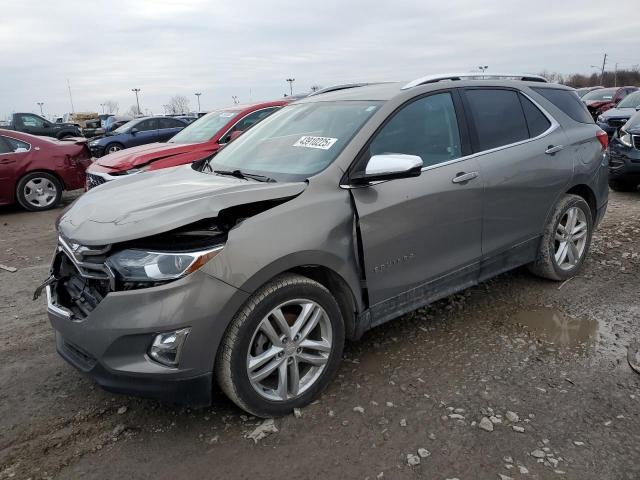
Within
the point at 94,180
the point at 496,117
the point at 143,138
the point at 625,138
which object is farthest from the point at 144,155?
the point at 143,138

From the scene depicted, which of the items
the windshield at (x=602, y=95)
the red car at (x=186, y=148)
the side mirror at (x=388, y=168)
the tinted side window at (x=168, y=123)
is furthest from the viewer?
the windshield at (x=602, y=95)

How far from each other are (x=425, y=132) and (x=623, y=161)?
6125 millimetres

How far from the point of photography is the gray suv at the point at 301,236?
2447mm

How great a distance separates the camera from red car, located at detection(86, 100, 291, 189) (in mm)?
6941

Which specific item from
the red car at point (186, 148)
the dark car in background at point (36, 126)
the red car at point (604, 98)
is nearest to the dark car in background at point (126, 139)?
the dark car in background at point (36, 126)

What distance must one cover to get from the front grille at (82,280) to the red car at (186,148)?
12.3 feet

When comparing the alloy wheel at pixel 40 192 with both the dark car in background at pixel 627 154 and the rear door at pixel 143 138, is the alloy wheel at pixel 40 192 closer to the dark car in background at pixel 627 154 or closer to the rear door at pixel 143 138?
the rear door at pixel 143 138

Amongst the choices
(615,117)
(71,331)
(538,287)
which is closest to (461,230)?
(538,287)

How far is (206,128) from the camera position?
7.97m

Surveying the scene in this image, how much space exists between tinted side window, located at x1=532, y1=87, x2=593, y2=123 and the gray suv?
217 millimetres

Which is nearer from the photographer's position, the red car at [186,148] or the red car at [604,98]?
the red car at [186,148]

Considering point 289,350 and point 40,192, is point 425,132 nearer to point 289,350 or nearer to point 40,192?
point 289,350

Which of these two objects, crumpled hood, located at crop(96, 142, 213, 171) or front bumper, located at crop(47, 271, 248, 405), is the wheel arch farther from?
crumpled hood, located at crop(96, 142, 213, 171)

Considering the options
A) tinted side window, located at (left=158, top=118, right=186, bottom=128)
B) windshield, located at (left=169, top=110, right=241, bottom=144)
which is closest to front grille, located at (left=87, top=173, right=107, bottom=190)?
windshield, located at (left=169, top=110, right=241, bottom=144)
